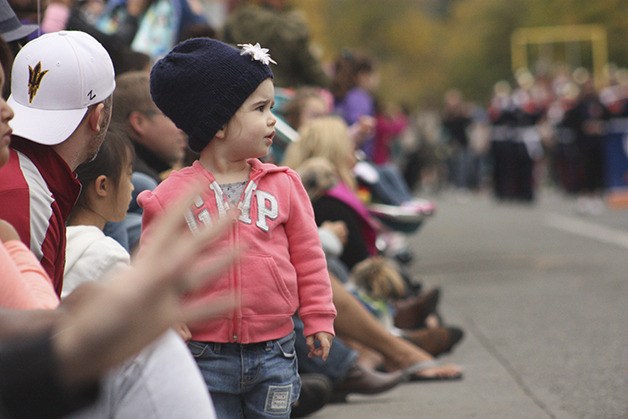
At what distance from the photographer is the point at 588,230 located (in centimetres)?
1616

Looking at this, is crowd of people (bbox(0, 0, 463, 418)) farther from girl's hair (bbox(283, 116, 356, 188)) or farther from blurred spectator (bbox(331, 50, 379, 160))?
blurred spectator (bbox(331, 50, 379, 160))

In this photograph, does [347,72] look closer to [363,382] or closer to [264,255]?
[363,382]

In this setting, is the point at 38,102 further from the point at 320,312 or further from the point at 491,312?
the point at 491,312

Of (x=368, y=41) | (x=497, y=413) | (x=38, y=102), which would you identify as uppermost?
(x=38, y=102)

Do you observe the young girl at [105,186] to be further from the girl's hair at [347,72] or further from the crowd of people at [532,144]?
the crowd of people at [532,144]

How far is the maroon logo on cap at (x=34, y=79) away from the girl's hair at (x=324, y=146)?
3.33 meters

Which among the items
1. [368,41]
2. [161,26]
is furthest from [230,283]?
[368,41]

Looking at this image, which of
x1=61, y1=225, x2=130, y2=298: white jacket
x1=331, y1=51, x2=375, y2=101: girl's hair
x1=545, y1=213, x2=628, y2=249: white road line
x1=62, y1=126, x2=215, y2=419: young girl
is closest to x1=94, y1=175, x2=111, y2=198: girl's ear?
x1=62, y1=126, x2=215, y2=419: young girl

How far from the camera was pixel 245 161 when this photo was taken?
3.78 metres

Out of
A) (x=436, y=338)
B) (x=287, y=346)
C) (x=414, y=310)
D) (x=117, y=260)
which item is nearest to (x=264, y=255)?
(x=287, y=346)

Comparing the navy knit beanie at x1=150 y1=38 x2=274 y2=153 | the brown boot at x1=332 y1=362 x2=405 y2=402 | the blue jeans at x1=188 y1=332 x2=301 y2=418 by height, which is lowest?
the brown boot at x1=332 y1=362 x2=405 y2=402

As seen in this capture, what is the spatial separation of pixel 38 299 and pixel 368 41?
7906 centimetres

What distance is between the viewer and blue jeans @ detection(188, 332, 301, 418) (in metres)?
3.61

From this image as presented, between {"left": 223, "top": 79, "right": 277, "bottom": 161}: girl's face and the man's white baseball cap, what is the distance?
40 cm
